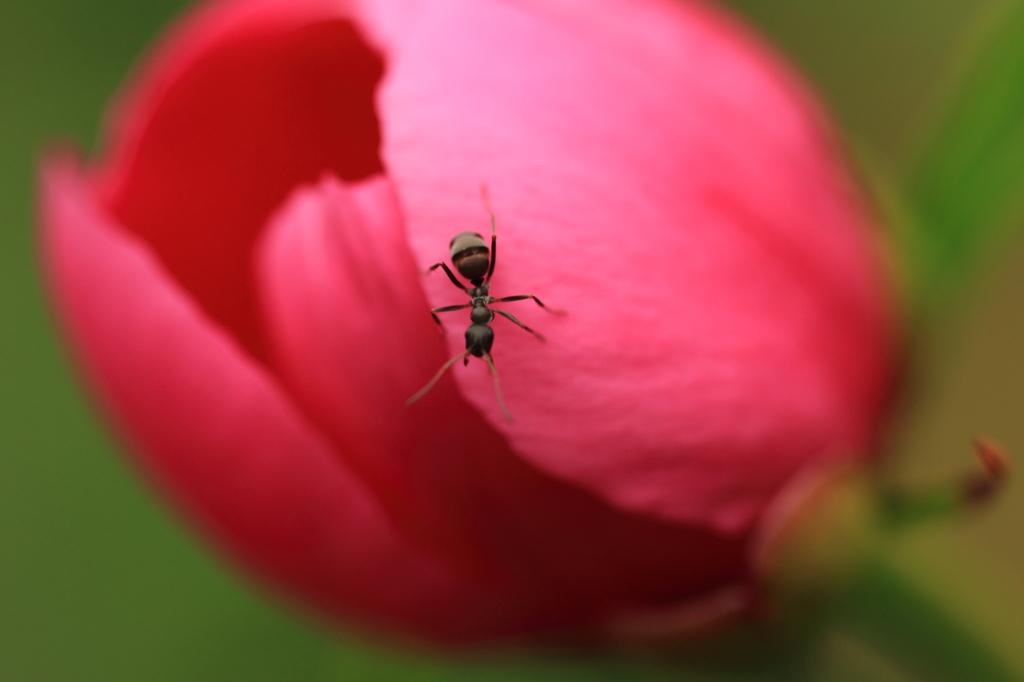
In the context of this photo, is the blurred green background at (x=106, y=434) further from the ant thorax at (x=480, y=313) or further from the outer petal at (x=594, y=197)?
the ant thorax at (x=480, y=313)

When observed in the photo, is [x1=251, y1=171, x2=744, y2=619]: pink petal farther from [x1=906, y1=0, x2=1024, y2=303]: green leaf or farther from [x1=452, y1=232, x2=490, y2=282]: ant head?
[x1=906, y1=0, x2=1024, y2=303]: green leaf

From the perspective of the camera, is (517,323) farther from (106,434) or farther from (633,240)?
(106,434)

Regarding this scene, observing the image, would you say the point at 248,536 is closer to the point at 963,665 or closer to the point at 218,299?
the point at 218,299

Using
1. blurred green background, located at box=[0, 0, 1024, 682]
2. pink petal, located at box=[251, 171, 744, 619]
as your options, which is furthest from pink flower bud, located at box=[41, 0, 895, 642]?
blurred green background, located at box=[0, 0, 1024, 682]

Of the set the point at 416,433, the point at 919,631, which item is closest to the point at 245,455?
the point at 416,433

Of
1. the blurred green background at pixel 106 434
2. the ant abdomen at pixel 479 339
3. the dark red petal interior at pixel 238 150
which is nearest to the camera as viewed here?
the ant abdomen at pixel 479 339

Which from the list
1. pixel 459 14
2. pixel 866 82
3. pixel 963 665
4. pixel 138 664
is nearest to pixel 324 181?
pixel 459 14

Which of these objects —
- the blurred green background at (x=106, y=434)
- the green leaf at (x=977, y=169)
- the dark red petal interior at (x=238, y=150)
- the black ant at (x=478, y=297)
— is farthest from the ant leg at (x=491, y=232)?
the blurred green background at (x=106, y=434)
